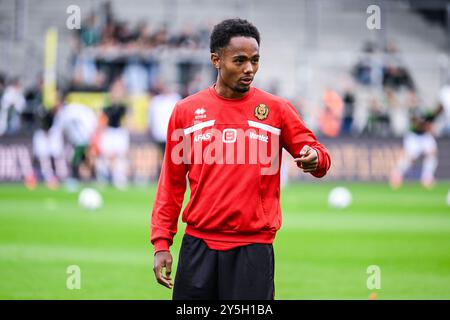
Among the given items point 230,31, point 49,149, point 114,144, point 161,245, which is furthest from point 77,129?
point 230,31

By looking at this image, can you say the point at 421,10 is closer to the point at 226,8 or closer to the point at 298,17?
→ the point at 298,17

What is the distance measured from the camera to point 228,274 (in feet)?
19.6

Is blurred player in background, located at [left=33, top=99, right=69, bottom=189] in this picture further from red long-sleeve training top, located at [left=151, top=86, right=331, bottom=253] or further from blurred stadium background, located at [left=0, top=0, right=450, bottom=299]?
red long-sleeve training top, located at [left=151, top=86, right=331, bottom=253]

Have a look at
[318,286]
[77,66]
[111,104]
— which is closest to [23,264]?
[318,286]

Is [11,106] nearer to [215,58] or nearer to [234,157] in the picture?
[215,58]

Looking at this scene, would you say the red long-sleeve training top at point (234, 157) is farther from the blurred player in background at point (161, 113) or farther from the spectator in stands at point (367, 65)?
the spectator in stands at point (367, 65)

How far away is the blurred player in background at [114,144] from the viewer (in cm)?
2588

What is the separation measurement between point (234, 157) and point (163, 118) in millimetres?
19738

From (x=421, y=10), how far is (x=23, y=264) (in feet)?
82.3

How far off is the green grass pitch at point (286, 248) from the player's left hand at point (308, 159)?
14.7ft

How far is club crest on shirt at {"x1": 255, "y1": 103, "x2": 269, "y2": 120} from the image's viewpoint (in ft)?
20.1

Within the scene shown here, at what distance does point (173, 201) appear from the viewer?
250 inches

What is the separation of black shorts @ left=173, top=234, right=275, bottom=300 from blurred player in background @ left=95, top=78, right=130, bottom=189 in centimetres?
1972

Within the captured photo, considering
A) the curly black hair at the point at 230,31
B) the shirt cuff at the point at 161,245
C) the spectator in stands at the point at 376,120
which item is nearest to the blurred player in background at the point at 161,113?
the spectator in stands at the point at 376,120
